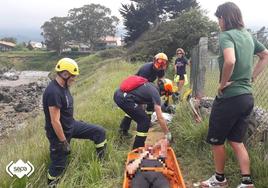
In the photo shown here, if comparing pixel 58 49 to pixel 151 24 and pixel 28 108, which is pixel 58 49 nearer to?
pixel 151 24

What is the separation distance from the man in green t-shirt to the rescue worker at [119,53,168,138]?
2.54 meters

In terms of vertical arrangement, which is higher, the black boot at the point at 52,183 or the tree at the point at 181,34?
the tree at the point at 181,34

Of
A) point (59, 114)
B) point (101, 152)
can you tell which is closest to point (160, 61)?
point (101, 152)

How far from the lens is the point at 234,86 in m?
5.20

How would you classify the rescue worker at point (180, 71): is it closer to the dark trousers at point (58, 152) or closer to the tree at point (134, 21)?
the dark trousers at point (58, 152)

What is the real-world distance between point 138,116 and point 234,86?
255 cm

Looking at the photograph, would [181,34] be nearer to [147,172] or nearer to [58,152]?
[58,152]

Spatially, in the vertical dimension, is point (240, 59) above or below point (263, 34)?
below

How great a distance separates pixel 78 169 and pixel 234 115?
2344 millimetres

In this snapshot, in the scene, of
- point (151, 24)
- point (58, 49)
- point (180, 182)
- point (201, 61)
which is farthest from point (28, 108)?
point (58, 49)

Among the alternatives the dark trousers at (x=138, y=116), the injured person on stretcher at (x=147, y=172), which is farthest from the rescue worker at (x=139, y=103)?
the injured person on stretcher at (x=147, y=172)

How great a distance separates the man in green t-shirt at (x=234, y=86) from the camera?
5.03 metres

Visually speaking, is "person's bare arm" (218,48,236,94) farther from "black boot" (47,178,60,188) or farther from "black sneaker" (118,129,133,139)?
"black sneaker" (118,129,133,139)

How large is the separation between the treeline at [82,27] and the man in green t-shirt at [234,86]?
3353 inches
